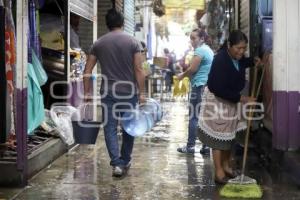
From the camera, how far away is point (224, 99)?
19.9 feet

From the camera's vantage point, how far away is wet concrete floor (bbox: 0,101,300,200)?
5.67 meters

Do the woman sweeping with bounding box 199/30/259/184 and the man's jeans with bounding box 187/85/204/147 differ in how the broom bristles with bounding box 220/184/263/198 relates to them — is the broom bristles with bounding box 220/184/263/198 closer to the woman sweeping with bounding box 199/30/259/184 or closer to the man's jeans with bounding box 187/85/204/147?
the woman sweeping with bounding box 199/30/259/184

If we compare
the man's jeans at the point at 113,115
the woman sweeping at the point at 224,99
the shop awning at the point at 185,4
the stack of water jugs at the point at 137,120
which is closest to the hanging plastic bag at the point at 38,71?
the man's jeans at the point at 113,115

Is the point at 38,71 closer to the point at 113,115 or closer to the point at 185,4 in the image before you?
the point at 113,115

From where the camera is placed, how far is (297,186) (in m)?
6.02

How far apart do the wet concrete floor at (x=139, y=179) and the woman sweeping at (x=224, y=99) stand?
0.50 meters

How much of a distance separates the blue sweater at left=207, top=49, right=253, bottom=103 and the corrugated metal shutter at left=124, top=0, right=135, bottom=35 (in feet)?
36.7

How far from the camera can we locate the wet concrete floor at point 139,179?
567 cm

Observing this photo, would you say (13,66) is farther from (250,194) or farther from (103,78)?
(250,194)

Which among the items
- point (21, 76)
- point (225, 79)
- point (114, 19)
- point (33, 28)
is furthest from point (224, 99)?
point (33, 28)

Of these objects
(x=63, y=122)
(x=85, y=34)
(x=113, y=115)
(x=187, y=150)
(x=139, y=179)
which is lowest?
(x=139, y=179)

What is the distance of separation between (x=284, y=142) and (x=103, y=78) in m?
2.54

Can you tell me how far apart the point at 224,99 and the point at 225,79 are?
264mm

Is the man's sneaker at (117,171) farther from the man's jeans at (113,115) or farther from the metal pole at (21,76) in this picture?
the metal pole at (21,76)
